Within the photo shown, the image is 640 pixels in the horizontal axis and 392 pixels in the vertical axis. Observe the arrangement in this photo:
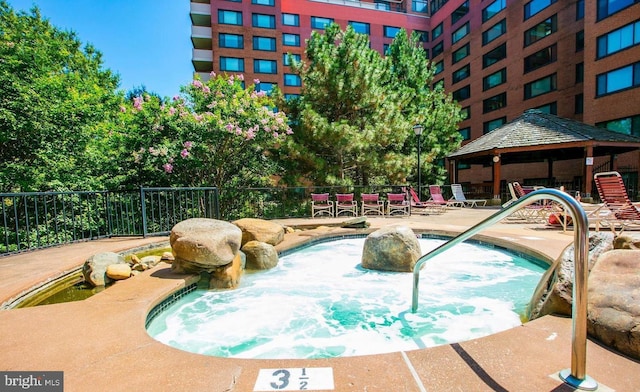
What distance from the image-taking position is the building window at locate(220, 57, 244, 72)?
27.4 metres

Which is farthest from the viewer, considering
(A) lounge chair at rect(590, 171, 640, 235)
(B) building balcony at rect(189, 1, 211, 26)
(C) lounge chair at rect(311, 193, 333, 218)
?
(B) building balcony at rect(189, 1, 211, 26)

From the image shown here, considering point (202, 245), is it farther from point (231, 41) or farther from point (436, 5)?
point (436, 5)

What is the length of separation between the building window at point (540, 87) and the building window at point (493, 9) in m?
7.31

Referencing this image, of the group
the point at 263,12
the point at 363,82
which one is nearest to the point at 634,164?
the point at 363,82

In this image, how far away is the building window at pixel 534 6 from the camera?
21547 millimetres

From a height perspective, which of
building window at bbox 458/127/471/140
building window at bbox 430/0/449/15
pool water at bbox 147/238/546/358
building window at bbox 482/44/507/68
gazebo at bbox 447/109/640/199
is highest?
building window at bbox 430/0/449/15

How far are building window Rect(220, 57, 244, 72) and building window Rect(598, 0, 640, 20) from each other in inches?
989

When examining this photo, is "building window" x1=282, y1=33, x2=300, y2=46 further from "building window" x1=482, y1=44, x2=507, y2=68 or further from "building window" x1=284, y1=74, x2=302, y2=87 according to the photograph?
"building window" x1=482, y1=44, x2=507, y2=68

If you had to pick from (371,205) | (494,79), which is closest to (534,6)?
(494,79)

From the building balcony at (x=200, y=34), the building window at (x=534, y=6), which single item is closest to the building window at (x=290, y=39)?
the building balcony at (x=200, y=34)

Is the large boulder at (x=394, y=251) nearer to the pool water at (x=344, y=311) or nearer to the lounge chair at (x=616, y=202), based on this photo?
the pool water at (x=344, y=311)

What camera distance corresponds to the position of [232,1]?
89.9 feet

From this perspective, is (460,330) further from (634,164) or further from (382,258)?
(634,164)

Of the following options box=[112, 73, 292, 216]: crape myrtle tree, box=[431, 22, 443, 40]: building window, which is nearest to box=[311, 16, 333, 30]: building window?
box=[431, 22, 443, 40]: building window
